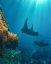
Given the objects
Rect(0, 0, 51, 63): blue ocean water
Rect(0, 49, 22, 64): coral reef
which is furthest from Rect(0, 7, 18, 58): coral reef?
Rect(0, 0, 51, 63): blue ocean water

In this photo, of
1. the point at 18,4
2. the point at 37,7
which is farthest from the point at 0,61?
the point at 37,7

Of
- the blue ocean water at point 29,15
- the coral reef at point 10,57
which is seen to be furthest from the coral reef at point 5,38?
the blue ocean water at point 29,15

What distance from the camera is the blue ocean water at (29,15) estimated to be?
39500mm

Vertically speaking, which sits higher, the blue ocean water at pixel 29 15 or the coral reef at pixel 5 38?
the blue ocean water at pixel 29 15

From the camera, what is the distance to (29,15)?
5256 centimetres

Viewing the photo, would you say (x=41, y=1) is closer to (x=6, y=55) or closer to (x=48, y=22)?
(x=48, y=22)

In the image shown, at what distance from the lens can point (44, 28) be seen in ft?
199

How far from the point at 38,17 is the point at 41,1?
1107 cm

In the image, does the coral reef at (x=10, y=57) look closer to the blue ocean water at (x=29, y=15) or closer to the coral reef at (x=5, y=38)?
the coral reef at (x=5, y=38)

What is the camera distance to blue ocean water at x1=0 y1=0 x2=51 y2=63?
39.5 meters

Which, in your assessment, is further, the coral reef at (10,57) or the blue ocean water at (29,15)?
the blue ocean water at (29,15)

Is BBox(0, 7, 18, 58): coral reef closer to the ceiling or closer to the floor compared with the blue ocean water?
closer to the floor

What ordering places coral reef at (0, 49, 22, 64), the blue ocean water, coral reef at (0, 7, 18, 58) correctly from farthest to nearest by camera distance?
the blue ocean water
coral reef at (0, 49, 22, 64)
coral reef at (0, 7, 18, 58)

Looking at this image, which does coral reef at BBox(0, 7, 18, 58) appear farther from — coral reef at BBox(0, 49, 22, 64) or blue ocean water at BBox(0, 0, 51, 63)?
blue ocean water at BBox(0, 0, 51, 63)
